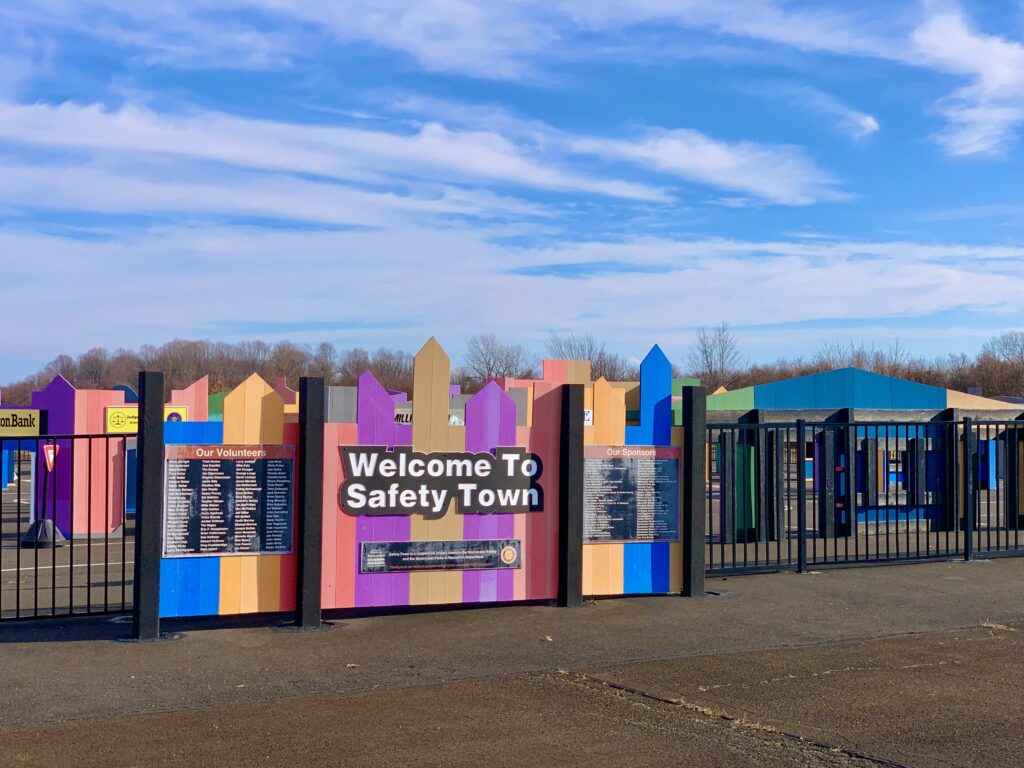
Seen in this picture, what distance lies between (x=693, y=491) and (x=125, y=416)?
1412 cm

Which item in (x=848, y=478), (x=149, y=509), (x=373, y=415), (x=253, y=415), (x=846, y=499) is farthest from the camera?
(x=846, y=499)

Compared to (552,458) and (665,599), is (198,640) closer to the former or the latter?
(552,458)

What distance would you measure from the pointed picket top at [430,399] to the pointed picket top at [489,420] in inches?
10.3

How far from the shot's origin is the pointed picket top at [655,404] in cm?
1105

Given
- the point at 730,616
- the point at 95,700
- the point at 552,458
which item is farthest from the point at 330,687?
the point at 730,616

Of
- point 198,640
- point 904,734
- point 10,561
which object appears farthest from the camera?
point 10,561

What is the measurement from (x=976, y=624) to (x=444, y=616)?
202 inches

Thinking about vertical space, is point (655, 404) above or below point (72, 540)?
above

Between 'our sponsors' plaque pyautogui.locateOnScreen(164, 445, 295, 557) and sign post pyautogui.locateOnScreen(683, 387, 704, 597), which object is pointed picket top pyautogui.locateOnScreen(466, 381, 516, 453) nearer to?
'our sponsors' plaque pyautogui.locateOnScreen(164, 445, 295, 557)

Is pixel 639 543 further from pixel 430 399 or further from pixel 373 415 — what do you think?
pixel 373 415

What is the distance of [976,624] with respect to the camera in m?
9.91

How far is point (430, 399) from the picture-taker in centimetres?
1008

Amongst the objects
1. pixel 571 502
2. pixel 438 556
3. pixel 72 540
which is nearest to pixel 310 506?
pixel 438 556

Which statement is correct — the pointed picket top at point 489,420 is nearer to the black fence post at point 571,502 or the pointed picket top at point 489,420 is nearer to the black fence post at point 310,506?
the black fence post at point 571,502
